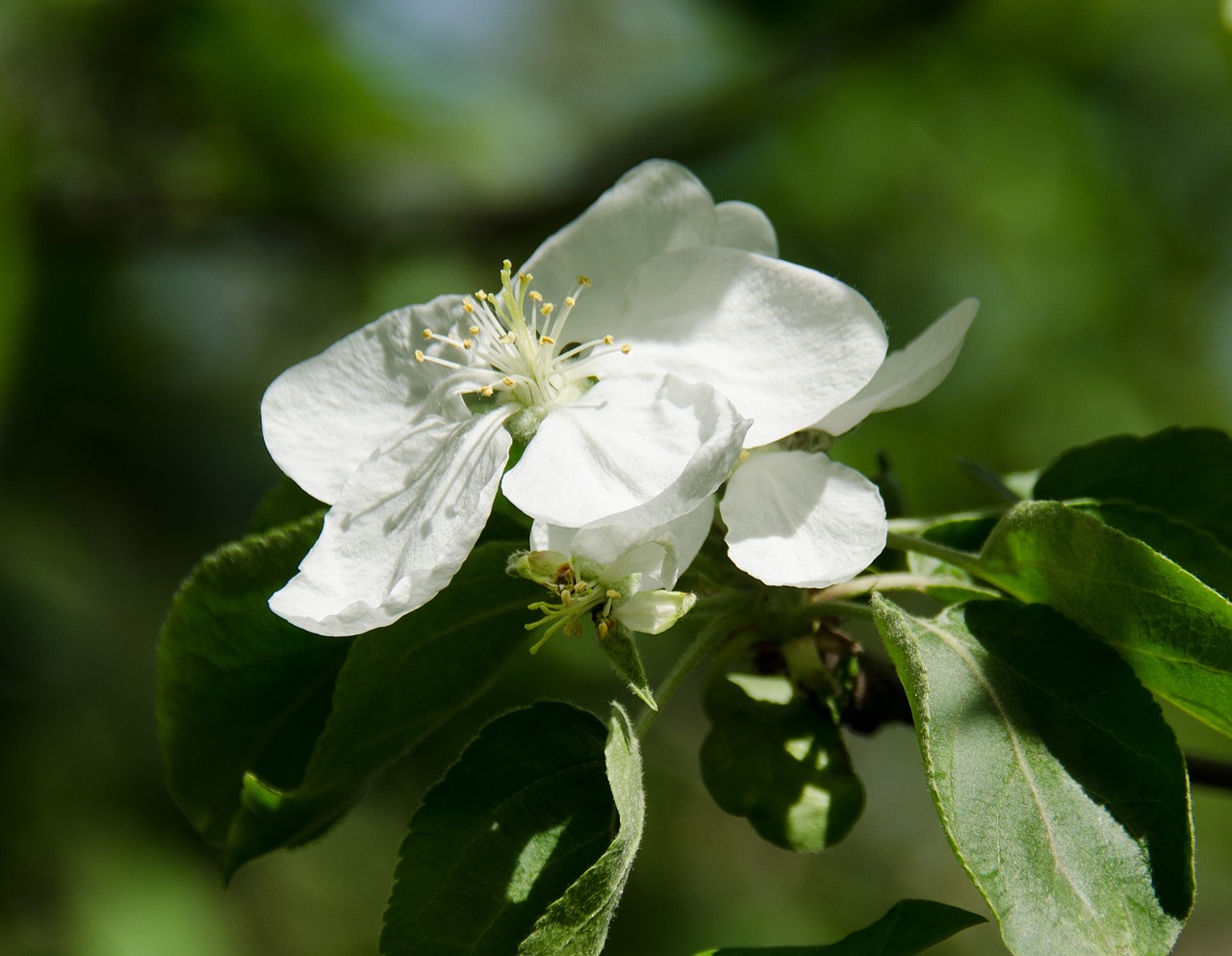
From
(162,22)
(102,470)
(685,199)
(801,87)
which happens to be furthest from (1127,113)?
(102,470)

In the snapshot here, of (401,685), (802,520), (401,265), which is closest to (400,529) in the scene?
(401,685)

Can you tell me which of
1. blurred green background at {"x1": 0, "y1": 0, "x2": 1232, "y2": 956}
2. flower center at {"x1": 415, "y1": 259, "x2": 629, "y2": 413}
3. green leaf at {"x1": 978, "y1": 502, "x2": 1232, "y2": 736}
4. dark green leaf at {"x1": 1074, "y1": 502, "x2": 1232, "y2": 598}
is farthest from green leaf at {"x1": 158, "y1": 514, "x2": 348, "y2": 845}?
blurred green background at {"x1": 0, "y1": 0, "x2": 1232, "y2": 956}

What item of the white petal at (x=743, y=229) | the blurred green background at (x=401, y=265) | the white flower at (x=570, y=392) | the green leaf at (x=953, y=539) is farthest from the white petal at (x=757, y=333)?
the blurred green background at (x=401, y=265)

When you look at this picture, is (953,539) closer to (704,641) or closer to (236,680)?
(704,641)

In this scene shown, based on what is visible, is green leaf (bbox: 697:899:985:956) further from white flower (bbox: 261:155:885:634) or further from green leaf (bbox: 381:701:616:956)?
white flower (bbox: 261:155:885:634)

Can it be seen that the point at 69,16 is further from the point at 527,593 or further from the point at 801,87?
the point at 527,593

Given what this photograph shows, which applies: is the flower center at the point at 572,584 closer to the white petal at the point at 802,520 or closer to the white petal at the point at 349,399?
the white petal at the point at 802,520
